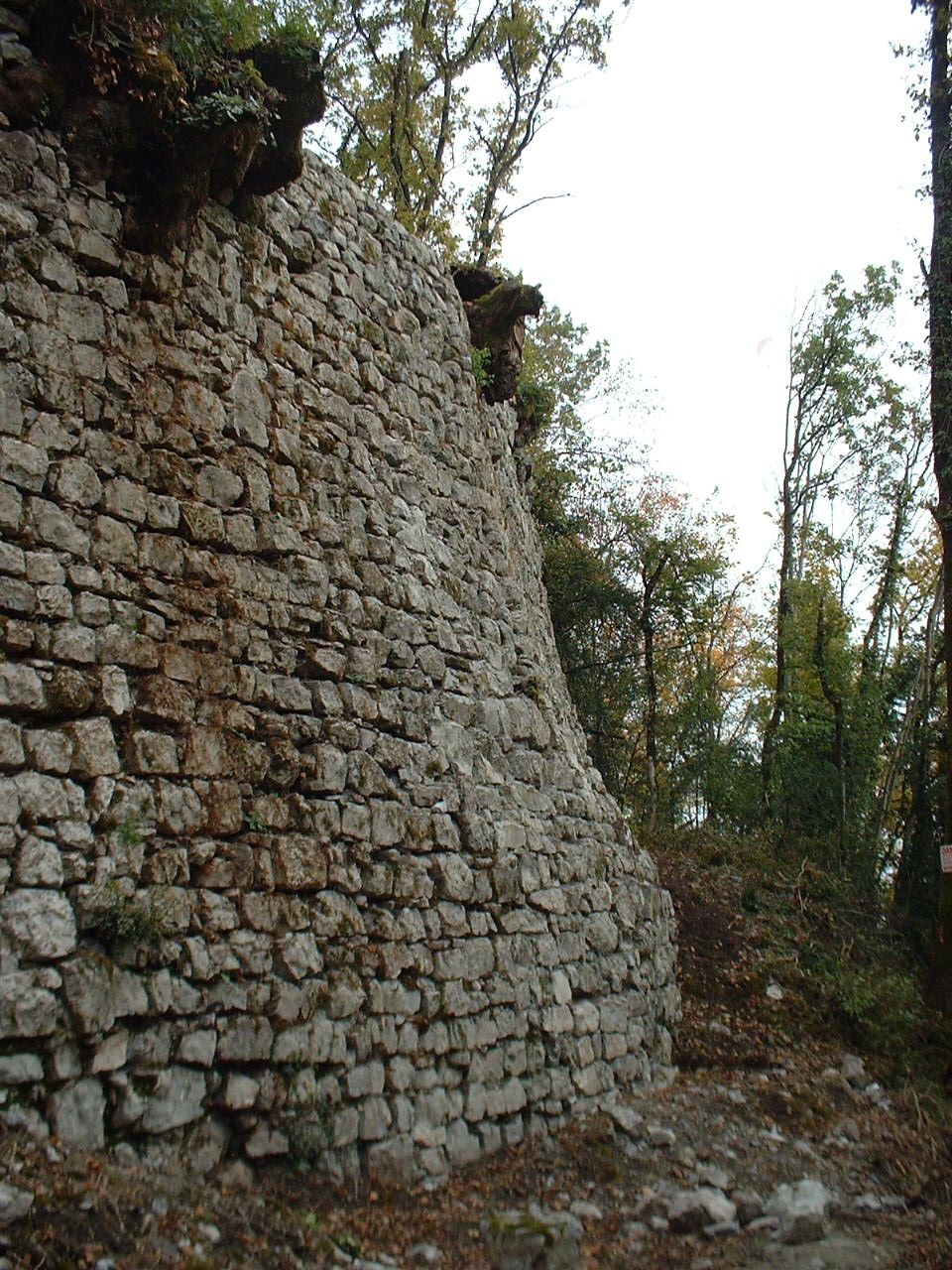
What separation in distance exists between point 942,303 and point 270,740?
8960mm

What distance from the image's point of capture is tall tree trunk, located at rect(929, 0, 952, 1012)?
33.6 ft

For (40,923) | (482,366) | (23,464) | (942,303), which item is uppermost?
(942,303)

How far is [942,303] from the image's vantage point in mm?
10641

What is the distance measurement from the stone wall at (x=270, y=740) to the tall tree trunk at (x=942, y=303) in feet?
16.9

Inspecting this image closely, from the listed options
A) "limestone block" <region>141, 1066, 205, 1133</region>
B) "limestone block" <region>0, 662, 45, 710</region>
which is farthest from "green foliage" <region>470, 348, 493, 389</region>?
"limestone block" <region>141, 1066, 205, 1133</region>

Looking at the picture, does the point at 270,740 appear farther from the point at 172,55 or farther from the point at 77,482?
the point at 172,55

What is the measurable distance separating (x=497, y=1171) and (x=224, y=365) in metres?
4.47

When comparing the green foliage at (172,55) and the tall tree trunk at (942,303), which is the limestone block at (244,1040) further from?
the tall tree trunk at (942,303)

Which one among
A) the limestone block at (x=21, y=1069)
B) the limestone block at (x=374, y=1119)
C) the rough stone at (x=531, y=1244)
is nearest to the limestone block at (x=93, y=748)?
the limestone block at (x=21, y=1069)

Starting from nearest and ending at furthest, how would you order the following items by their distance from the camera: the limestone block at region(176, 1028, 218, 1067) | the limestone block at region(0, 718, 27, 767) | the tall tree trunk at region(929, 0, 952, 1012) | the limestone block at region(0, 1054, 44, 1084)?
the limestone block at region(0, 1054, 44, 1084)
the limestone block at region(0, 718, 27, 767)
the limestone block at region(176, 1028, 218, 1067)
the tall tree trunk at region(929, 0, 952, 1012)

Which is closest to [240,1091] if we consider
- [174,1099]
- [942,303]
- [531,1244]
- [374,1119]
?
[174,1099]

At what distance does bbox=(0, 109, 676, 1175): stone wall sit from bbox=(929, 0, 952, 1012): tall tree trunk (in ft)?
16.9

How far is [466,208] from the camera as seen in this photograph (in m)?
16.4

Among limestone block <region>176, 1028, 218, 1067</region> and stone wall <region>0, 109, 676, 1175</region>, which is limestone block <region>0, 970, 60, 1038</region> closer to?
stone wall <region>0, 109, 676, 1175</region>
